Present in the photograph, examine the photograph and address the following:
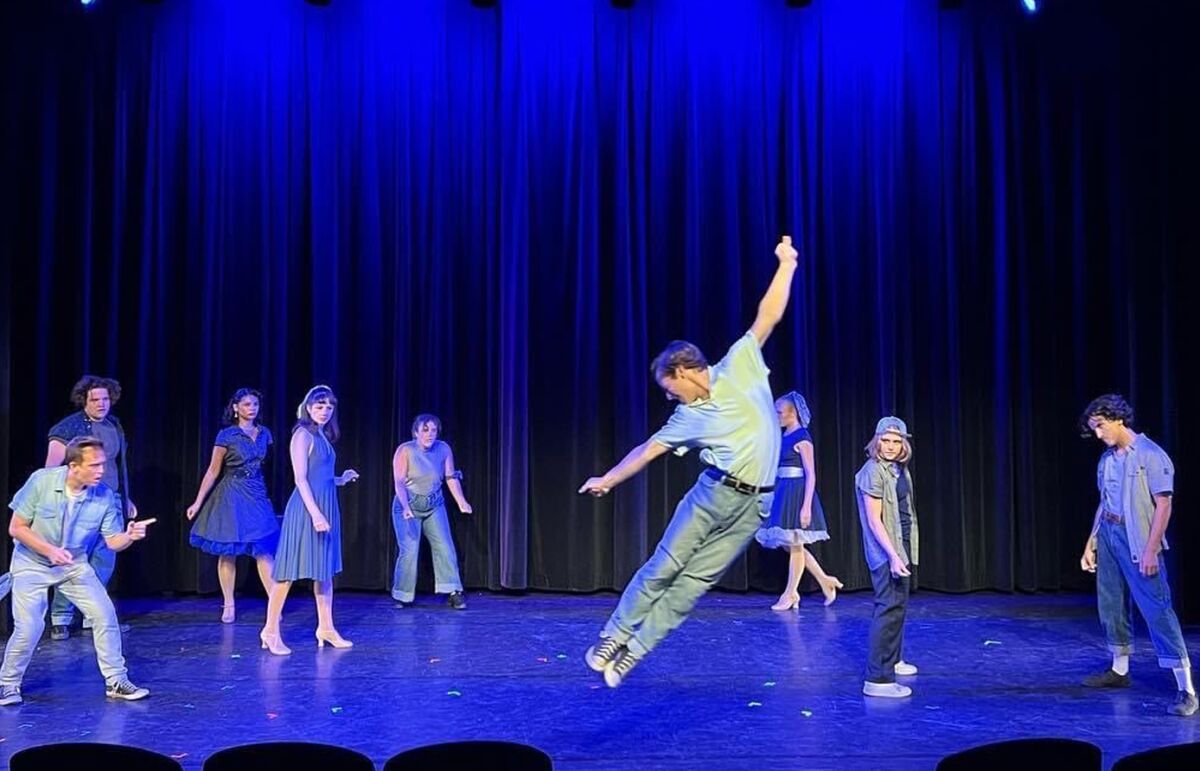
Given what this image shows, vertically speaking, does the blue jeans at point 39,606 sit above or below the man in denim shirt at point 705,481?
below

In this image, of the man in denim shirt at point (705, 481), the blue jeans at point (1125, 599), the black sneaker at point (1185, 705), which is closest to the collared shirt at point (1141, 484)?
the blue jeans at point (1125, 599)

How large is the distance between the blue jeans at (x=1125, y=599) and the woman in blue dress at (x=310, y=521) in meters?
4.67

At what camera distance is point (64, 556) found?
217 inches

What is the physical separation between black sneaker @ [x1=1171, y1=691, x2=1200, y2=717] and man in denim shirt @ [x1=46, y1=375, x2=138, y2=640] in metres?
6.45

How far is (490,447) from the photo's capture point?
9.87 metres

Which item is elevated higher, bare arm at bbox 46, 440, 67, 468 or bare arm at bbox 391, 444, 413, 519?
bare arm at bbox 46, 440, 67, 468

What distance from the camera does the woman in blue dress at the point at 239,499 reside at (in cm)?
800

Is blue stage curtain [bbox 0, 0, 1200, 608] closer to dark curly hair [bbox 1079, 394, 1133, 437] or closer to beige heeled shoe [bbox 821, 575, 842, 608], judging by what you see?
beige heeled shoe [bbox 821, 575, 842, 608]

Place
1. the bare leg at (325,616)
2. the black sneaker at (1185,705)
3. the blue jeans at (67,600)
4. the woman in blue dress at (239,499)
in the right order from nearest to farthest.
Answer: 1. the black sneaker at (1185,705)
2. the bare leg at (325,616)
3. the blue jeans at (67,600)
4. the woman in blue dress at (239,499)

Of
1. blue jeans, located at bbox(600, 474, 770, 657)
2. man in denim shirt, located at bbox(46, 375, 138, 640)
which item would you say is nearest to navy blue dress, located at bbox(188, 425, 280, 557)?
man in denim shirt, located at bbox(46, 375, 138, 640)

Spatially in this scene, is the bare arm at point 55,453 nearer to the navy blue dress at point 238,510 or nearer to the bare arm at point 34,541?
the navy blue dress at point 238,510

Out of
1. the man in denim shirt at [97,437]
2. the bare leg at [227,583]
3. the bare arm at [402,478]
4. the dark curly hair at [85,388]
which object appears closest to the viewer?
the man in denim shirt at [97,437]

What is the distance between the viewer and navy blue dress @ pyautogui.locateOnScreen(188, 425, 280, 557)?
8.02 m

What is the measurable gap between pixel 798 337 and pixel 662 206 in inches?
69.6
